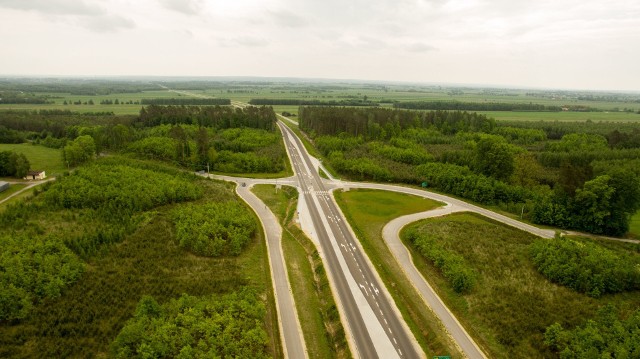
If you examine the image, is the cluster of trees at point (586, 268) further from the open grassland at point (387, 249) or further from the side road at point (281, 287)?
the side road at point (281, 287)

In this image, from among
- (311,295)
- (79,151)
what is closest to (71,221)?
(311,295)

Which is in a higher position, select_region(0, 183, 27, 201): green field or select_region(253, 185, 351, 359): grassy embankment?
select_region(0, 183, 27, 201): green field

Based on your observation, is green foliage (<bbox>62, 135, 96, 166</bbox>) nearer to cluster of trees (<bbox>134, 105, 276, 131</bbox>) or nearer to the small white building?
the small white building

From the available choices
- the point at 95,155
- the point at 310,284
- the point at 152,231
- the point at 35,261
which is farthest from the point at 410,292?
the point at 95,155

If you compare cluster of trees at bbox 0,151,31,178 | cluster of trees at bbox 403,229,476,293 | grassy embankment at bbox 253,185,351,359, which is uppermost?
cluster of trees at bbox 0,151,31,178

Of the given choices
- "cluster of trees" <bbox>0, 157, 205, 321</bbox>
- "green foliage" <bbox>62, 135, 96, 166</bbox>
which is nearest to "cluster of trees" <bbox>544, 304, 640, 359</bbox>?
"cluster of trees" <bbox>0, 157, 205, 321</bbox>

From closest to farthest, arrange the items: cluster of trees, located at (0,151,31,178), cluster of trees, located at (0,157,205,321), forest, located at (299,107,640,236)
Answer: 1. cluster of trees, located at (0,157,205,321)
2. forest, located at (299,107,640,236)
3. cluster of trees, located at (0,151,31,178)

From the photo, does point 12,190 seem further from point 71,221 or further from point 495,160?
point 495,160
